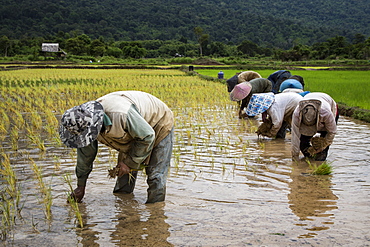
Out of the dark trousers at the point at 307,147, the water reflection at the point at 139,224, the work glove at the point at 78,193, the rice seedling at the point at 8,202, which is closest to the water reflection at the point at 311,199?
the dark trousers at the point at 307,147

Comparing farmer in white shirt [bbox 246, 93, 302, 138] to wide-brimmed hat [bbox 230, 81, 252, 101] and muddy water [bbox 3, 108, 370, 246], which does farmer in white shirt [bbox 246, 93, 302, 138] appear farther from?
wide-brimmed hat [bbox 230, 81, 252, 101]

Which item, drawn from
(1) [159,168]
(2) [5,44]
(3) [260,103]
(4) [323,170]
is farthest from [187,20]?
(1) [159,168]

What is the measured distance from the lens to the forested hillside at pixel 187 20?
10138 centimetres

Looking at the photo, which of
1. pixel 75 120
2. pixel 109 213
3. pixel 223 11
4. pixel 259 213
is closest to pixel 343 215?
pixel 259 213

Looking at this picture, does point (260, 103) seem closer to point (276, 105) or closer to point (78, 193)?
point (276, 105)

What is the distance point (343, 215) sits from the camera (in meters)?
3.41

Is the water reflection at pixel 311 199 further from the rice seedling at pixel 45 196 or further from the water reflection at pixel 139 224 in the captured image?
the rice seedling at pixel 45 196

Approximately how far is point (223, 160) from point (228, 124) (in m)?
2.88

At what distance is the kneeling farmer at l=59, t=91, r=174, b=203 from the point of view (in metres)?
2.79

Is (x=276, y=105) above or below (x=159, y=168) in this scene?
above

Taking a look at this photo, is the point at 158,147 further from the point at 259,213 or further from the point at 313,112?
the point at 313,112

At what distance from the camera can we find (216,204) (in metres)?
3.69

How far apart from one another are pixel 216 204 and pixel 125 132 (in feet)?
3.76

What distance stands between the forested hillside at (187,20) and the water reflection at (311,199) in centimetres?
8279
